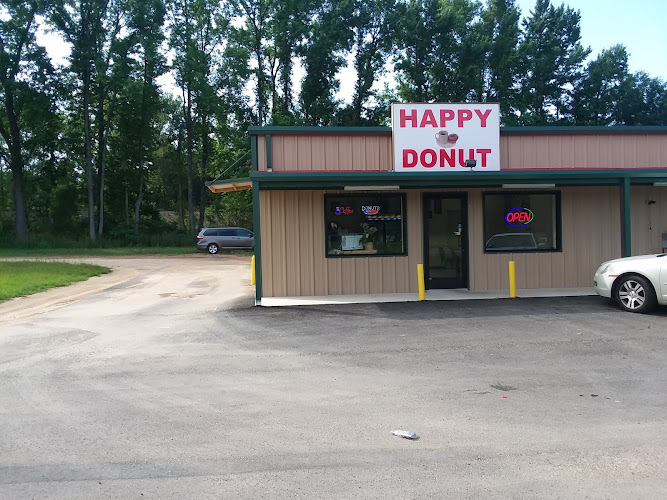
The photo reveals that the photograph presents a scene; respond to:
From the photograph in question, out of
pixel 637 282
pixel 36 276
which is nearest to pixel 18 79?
pixel 36 276

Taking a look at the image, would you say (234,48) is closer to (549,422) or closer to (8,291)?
(8,291)

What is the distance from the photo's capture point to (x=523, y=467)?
13.9 feet

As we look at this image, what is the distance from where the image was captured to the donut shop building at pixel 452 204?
13.0 metres

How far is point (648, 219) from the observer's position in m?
14.4

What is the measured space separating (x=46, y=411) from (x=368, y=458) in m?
3.21

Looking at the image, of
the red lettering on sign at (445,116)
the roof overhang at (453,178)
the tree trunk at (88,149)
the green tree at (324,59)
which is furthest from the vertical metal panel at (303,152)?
the tree trunk at (88,149)

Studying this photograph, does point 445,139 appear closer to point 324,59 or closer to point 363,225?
point 363,225

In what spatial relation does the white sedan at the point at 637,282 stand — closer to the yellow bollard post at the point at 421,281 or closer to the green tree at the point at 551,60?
the yellow bollard post at the point at 421,281

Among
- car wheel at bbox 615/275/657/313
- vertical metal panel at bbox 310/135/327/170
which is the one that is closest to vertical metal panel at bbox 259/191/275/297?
vertical metal panel at bbox 310/135/327/170

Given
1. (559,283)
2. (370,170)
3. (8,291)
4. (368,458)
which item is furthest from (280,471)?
(8,291)

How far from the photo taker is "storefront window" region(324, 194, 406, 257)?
13.6 meters

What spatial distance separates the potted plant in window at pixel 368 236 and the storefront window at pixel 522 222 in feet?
8.74

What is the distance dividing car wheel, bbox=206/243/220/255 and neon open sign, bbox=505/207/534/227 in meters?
22.9

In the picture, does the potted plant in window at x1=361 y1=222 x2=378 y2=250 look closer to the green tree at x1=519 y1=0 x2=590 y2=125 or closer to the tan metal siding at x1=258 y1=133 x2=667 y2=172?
the tan metal siding at x1=258 y1=133 x2=667 y2=172
